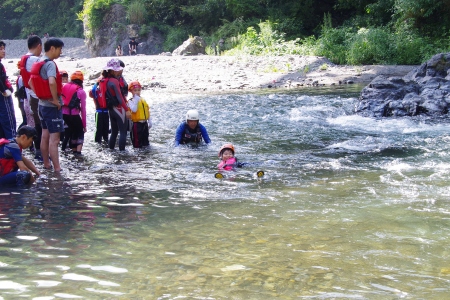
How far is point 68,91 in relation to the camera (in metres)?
9.07

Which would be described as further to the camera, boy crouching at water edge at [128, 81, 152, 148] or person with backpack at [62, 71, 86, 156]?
boy crouching at water edge at [128, 81, 152, 148]

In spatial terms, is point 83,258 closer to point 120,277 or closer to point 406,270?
point 120,277

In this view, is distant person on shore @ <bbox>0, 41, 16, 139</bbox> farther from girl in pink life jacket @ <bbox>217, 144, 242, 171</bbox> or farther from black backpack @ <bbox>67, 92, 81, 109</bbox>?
girl in pink life jacket @ <bbox>217, 144, 242, 171</bbox>

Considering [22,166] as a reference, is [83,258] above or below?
below

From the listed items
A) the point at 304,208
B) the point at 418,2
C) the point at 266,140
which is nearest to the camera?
the point at 304,208

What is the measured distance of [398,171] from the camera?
7289 mm

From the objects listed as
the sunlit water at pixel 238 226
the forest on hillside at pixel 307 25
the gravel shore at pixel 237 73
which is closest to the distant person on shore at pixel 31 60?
the sunlit water at pixel 238 226

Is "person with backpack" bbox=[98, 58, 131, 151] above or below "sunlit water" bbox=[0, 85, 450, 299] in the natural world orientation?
above

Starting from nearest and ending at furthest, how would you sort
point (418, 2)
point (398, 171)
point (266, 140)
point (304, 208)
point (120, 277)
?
point (120, 277) < point (304, 208) < point (398, 171) < point (266, 140) < point (418, 2)

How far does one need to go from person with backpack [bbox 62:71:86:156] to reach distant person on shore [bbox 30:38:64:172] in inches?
51.4

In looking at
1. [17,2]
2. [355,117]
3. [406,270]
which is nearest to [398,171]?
[406,270]

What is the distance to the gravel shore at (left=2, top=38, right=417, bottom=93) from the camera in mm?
21234

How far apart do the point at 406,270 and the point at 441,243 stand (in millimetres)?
704

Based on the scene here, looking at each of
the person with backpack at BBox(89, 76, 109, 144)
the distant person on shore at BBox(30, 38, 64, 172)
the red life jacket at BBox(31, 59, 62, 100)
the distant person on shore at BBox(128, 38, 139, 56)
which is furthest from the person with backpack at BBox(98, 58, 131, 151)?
the distant person on shore at BBox(128, 38, 139, 56)
